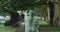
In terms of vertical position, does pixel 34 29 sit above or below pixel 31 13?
below

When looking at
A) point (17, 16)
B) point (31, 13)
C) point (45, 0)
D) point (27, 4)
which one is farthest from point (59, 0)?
point (31, 13)

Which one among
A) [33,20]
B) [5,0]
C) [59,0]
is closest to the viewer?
[33,20]

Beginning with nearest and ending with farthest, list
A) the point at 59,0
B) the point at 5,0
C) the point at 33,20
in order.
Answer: the point at 33,20 < the point at 5,0 < the point at 59,0

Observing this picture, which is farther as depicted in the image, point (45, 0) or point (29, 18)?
point (45, 0)

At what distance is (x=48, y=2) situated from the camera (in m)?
26.0

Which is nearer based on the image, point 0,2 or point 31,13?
point 31,13

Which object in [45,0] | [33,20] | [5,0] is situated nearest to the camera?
[33,20]

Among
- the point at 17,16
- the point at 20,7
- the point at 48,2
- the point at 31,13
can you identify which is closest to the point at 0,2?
the point at 20,7

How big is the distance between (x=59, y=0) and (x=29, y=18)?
1762cm

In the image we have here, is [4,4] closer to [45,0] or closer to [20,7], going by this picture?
[20,7]

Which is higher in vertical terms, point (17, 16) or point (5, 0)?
point (5, 0)

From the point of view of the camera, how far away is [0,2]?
867 inches

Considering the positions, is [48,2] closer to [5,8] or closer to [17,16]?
[17,16]

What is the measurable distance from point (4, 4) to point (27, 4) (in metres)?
2.39
